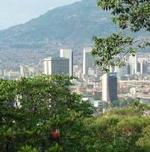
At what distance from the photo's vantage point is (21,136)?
57.3 feet

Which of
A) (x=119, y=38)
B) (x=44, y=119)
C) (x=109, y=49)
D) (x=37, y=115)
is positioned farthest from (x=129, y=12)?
(x=37, y=115)

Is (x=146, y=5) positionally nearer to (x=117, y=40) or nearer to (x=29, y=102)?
(x=117, y=40)

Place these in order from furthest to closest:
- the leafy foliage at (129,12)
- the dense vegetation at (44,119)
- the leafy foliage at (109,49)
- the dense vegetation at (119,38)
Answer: the leafy foliage at (109,49) → the dense vegetation at (119,38) → the leafy foliage at (129,12) → the dense vegetation at (44,119)

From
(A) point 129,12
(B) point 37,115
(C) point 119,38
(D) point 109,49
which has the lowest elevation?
(B) point 37,115

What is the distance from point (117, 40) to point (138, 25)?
842 millimetres

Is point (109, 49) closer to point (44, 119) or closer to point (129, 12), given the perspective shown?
point (129, 12)

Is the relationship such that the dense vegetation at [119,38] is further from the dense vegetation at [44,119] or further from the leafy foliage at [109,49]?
the dense vegetation at [44,119]

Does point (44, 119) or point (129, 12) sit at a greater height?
point (129, 12)

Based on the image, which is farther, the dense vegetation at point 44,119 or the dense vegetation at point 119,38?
the dense vegetation at point 119,38

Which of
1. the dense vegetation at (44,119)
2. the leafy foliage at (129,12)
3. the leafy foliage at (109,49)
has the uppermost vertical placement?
the leafy foliage at (129,12)

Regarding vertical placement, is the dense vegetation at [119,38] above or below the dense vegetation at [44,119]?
above

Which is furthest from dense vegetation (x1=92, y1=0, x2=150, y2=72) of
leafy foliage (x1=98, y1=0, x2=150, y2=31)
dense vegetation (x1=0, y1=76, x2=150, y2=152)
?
dense vegetation (x1=0, y1=76, x2=150, y2=152)

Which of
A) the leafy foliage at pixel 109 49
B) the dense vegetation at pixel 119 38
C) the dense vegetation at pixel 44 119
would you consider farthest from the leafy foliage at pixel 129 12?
the dense vegetation at pixel 44 119

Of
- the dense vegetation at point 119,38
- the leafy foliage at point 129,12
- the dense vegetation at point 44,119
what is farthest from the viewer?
the dense vegetation at point 119,38
